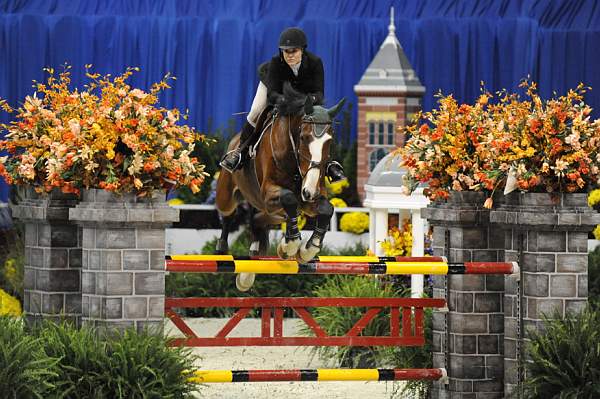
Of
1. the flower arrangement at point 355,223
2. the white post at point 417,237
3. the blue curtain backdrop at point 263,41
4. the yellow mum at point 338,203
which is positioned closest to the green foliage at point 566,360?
the white post at point 417,237

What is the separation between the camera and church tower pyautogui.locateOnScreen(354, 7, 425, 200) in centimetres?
1546

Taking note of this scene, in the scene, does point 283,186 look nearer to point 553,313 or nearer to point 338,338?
point 338,338

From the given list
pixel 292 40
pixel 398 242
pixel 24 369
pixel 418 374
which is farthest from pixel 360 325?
pixel 398 242

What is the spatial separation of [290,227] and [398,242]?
4768 mm

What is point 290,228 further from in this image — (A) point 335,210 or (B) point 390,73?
(B) point 390,73

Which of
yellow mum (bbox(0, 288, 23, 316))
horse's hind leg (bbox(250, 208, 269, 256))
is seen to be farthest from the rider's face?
yellow mum (bbox(0, 288, 23, 316))

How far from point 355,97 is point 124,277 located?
9.29 meters

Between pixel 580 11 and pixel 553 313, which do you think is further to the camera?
pixel 580 11

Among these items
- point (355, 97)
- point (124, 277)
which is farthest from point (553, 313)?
point (355, 97)

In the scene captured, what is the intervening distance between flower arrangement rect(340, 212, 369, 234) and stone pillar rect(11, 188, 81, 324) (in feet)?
24.9

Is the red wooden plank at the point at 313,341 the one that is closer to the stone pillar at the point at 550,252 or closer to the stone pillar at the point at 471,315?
the stone pillar at the point at 471,315

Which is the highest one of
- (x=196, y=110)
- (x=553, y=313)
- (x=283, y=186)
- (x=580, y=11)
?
(x=580, y=11)

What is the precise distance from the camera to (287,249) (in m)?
7.23

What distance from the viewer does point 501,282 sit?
8.05 meters
